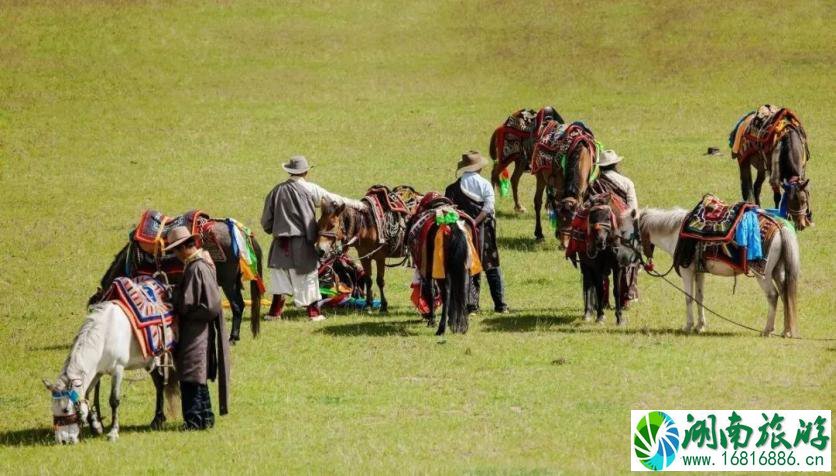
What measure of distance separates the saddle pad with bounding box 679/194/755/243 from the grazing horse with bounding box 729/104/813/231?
5.21m

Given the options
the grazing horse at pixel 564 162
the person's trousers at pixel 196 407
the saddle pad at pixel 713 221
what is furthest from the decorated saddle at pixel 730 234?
the person's trousers at pixel 196 407

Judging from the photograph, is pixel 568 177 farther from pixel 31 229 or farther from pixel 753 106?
pixel 753 106

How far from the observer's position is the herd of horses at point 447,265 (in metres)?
11.3

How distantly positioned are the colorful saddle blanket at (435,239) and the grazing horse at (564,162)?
9.90ft

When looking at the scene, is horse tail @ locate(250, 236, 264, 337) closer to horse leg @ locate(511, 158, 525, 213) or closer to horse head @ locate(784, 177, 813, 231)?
horse head @ locate(784, 177, 813, 231)

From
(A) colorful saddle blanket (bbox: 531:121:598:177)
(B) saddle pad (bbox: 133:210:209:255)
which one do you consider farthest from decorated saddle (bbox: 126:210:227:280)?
(A) colorful saddle blanket (bbox: 531:121:598:177)

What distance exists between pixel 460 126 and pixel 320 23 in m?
11.3

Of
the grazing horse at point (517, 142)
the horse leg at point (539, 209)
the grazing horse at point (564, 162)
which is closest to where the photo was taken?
the grazing horse at point (564, 162)

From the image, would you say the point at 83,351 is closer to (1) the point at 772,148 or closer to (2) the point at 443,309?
(2) the point at 443,309

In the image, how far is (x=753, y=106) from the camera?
3322 cm

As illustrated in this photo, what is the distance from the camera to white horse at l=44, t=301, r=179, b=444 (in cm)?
1110

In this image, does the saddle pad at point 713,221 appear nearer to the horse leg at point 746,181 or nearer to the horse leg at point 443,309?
the horse leg at point 443,309

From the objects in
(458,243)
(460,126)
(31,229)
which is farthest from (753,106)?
(458,243)

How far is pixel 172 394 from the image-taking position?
12.2 metres
